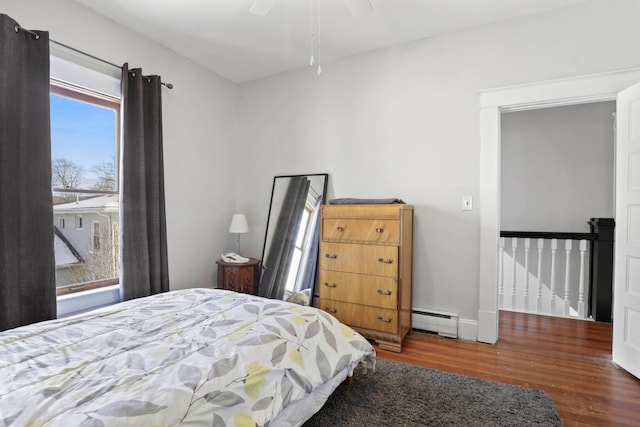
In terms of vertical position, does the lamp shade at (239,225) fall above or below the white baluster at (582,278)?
above

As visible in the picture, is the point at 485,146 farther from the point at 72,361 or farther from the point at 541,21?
the point at 72,361

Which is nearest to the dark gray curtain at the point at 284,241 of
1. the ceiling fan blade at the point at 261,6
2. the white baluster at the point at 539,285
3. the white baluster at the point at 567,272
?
the ceiling fan blade at the point at 261,6

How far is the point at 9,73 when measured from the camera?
199cm

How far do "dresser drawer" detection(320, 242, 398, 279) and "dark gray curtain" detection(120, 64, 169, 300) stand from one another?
4.75ft

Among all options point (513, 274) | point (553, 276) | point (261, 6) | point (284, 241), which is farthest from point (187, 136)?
point (553, 276)

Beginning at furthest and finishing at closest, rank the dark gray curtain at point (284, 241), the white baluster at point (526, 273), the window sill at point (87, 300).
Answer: the white baluster at point (526, 273) → the dark gray curtain at point (284, 241) → the window sill at point (87, 300)

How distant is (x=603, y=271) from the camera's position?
3.19 metres

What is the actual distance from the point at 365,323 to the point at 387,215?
2.98ft

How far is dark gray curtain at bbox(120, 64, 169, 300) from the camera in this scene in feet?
8.61

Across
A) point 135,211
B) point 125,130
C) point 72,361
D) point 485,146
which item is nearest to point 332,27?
point 485,146

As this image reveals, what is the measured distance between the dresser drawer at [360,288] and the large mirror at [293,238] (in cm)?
42

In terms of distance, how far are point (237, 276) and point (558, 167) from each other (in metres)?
3.71

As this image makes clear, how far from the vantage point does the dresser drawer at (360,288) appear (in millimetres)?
2562

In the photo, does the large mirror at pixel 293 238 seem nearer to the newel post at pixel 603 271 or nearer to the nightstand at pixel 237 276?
the nightstand at pixel 237 276
